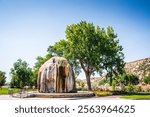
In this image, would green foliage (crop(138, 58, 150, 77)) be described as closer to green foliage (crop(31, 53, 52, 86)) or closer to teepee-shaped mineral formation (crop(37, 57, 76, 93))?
green foliage (crop(31, 53, 52, 86))

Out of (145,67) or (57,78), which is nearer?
(57,78)

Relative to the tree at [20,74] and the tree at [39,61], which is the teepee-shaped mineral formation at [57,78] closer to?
the tree at [39,61]

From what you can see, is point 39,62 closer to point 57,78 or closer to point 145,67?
point 57,78

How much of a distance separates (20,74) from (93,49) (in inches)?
1480

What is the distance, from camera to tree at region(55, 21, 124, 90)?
5081cm

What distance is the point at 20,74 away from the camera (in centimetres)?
8262

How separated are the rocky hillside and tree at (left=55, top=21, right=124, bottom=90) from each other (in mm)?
59191

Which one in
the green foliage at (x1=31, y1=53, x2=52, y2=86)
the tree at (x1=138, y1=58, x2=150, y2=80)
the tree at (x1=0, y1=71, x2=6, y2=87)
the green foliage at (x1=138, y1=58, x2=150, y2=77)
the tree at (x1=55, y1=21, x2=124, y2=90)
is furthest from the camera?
the green foliage at (x1=138, y1=58, x2=150, y2=77)

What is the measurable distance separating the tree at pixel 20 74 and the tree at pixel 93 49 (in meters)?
31.5

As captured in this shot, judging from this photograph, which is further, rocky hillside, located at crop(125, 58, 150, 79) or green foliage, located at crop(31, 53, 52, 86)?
rocky hillside, located at crop(125, 58, 150, 79)

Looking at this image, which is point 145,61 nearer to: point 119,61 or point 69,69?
point 119,61

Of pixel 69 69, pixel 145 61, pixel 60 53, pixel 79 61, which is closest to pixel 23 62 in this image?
pixel 60 53

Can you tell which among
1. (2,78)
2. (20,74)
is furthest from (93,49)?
(2,78)

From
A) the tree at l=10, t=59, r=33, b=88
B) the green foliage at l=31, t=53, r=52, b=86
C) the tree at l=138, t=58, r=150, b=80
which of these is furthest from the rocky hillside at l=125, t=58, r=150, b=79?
the green foliage at l=31, t=53, r=52, b=86
